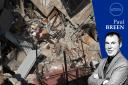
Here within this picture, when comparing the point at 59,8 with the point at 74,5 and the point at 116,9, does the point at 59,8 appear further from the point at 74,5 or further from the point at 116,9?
the point at 116,9

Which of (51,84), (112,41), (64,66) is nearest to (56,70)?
(64,66)

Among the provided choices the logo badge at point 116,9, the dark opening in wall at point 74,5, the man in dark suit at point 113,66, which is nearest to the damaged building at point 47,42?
the dark opening in wall at point 74,5

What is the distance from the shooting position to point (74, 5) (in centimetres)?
1241

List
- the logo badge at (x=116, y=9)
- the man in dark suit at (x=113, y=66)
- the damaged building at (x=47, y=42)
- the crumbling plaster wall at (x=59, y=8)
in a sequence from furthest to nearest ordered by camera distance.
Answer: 1. the crumbling plaster wall at (x=59, y=8)
2. the damaged building at (x=47, y=42)
3. the logo badge at (x=116, y=9)
4. the man in dark suit at (x=113, y=66)

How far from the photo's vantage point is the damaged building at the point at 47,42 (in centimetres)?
958

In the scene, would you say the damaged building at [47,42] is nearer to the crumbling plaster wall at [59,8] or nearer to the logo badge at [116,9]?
the crumbling plaster wall at [59,8]

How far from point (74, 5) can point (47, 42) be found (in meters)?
1.48

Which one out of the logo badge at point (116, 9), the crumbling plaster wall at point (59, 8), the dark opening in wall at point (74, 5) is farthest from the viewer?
the dark opening in wall at point (74, 5)

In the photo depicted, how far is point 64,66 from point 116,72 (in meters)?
5.76

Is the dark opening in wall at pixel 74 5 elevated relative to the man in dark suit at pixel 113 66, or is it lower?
elevated

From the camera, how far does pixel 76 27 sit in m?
11.9

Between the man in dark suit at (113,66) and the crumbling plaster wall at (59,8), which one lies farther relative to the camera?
the crumbling plaster wall at (59,8)

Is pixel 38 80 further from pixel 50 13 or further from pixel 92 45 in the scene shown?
pixel 50 13

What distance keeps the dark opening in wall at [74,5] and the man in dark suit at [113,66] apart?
7.48 meters
